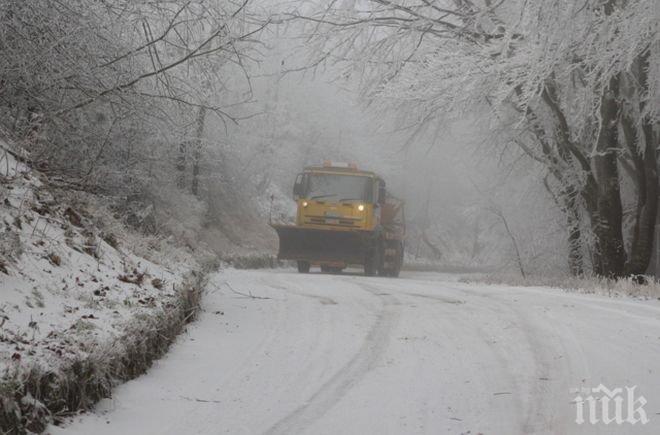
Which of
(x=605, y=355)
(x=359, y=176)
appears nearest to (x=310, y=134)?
(x=359, y=176)

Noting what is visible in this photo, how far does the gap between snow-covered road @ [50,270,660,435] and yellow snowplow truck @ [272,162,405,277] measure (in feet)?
38.2

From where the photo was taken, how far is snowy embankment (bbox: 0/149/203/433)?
3.80m

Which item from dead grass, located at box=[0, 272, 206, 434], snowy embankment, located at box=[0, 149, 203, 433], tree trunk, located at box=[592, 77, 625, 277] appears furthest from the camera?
tree trunk, located at box=[592, 77, 625, 277]

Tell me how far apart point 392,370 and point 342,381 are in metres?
0.48

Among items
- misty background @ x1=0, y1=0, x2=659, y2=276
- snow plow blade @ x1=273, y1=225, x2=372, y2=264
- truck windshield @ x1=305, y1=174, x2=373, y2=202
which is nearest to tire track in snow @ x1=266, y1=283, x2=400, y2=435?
misty background @ x1=0, y1=0, x2=659, y2=276

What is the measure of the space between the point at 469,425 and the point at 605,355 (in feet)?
6.69

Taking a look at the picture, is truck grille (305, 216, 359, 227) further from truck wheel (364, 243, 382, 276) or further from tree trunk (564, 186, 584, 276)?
tree trunk (564, 186, 584, 276)

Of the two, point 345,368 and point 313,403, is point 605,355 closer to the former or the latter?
point 345,368

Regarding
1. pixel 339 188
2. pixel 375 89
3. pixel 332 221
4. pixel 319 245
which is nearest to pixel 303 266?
pixel 319 245

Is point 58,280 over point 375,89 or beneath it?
beneath

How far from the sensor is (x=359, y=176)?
20.6 metres

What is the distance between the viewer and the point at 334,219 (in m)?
20.5

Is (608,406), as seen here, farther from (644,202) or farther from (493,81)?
(644,202)

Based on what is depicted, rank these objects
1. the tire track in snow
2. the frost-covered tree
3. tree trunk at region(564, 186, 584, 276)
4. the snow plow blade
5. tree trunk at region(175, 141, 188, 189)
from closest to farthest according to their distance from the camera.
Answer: the tire track in snow → the frost-covered tree → tree trunk at region(564, 186, 584, 276) → the snow plow blade → tree trunk at region(175, 141, 188, 189)
